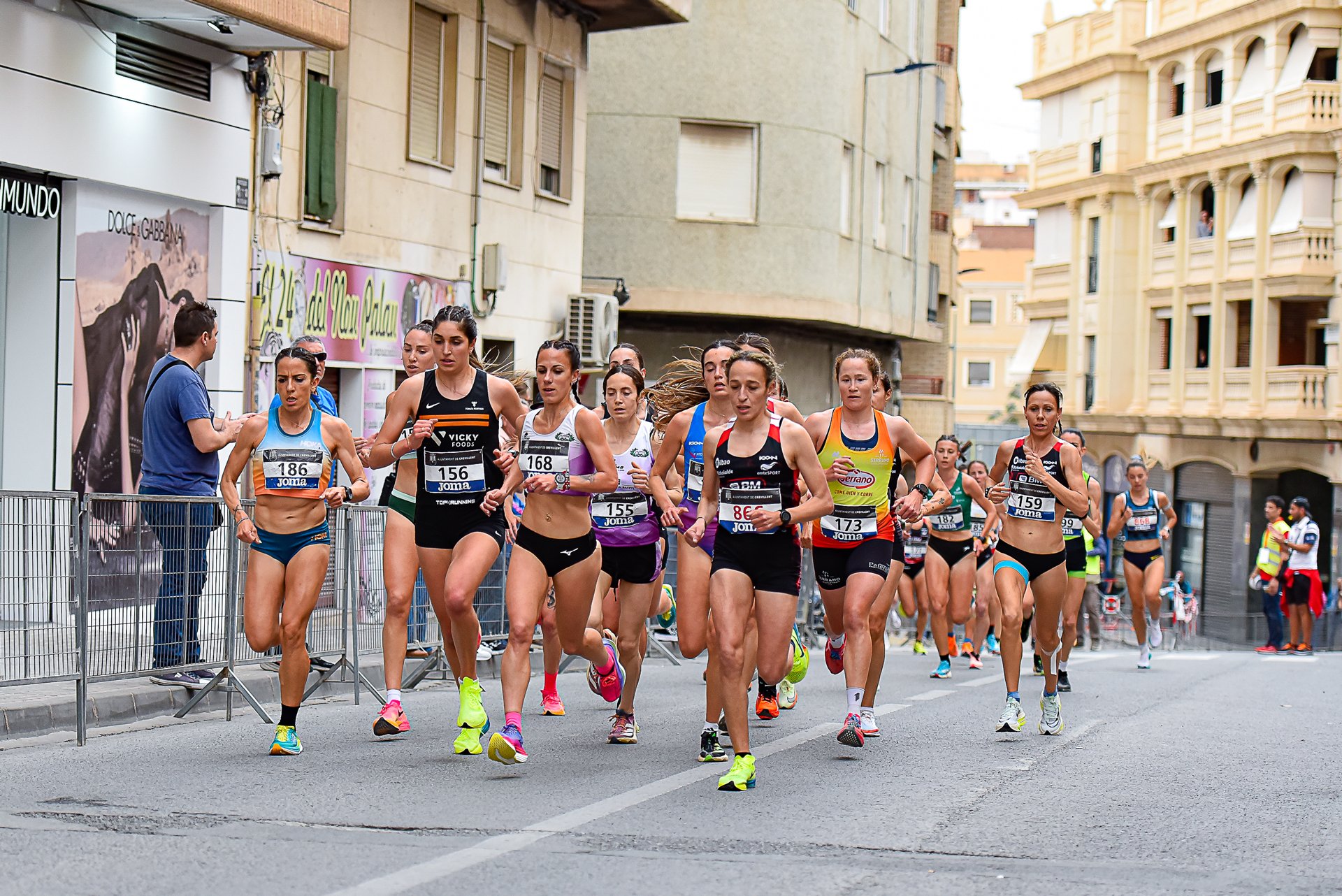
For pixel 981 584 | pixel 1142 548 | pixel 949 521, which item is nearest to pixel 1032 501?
pixel 949 521

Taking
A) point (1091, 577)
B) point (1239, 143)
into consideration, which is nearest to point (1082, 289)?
point (1239, 143)

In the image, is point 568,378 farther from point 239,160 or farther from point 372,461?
point 239,160

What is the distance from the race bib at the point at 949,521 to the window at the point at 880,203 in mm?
15978

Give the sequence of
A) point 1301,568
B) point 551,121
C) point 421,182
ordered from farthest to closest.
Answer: point 1301,568 < point 551,121 < point 421,182

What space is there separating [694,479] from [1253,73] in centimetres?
4013

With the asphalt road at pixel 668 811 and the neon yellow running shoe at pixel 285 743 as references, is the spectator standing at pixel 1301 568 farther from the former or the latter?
the neon yellow running shoe at pixel 285 743

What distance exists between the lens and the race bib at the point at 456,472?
380 inches

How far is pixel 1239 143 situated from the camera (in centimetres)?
4609

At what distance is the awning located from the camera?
5600 centimetres

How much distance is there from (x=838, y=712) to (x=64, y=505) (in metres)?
5.09

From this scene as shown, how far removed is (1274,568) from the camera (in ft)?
87.6

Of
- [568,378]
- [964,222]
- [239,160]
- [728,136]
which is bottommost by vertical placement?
[568,378]

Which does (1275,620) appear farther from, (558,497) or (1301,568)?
(558,497)

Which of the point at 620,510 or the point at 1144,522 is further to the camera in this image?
the point at 1144,522
